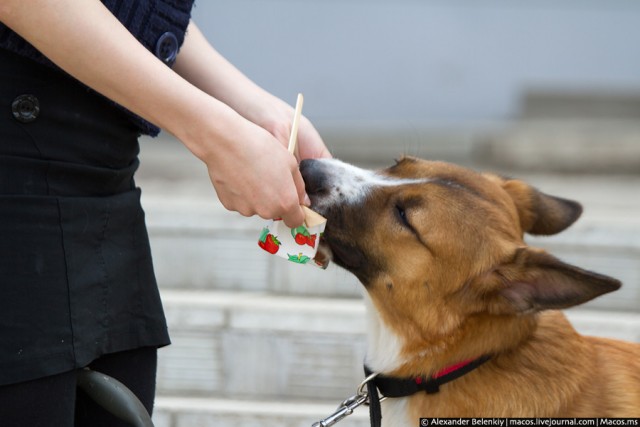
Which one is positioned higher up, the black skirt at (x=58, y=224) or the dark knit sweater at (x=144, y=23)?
the dark knit sweater at (x=144, y=23)

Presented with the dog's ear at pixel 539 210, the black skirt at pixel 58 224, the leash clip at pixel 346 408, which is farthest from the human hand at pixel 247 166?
the dog's ear at pixel 539 210

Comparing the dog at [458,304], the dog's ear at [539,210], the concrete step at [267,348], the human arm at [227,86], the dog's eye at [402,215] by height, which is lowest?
the concrete step at [267,348]

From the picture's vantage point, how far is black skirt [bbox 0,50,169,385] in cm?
182

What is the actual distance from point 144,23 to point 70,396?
826 mm

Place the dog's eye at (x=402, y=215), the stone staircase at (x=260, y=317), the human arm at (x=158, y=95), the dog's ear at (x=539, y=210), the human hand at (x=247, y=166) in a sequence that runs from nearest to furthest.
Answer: the human arm at (x=158, y=95) → the human hand at (x=247, y=166) → the dog's eye at (x=402, y=215) → the dog's ear at (x=539, y=210) → the stone staircase at (x=260, y=317)

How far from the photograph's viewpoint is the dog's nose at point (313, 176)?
2523mm

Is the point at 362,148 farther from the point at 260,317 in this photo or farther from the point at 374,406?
the point at 374,406

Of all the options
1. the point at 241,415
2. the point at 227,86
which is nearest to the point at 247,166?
the point at 227,86

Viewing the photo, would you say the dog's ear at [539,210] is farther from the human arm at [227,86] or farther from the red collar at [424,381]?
the human arm at [227,86]

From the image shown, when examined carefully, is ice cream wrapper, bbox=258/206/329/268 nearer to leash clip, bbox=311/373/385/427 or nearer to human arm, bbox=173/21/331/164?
human arm, bbox=173/21/331/164

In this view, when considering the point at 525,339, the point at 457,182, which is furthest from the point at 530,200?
the point at 525,339

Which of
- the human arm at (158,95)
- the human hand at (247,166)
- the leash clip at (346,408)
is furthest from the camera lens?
the leash clip at (346,408)

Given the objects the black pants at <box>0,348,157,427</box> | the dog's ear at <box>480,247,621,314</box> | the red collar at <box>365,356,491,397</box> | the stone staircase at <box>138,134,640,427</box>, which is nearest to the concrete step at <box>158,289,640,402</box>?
the stone staircase at <box>138,134,640,427</box>

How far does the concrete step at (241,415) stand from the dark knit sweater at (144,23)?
2077 millimetres
